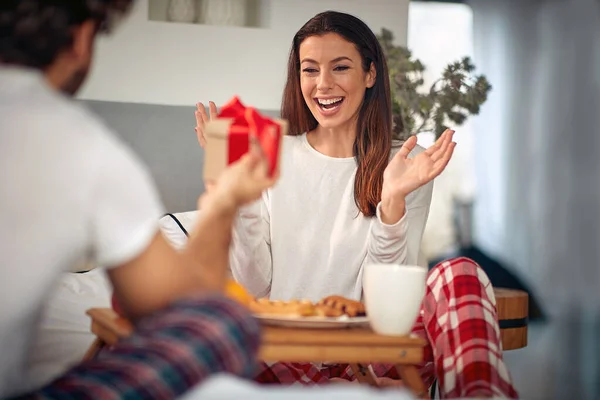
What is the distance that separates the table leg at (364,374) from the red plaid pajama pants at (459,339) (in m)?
0.10

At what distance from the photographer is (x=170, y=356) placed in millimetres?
1098

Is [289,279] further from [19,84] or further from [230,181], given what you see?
[19,84]

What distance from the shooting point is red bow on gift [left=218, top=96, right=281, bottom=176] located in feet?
4.79

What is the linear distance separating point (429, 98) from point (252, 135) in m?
1.99

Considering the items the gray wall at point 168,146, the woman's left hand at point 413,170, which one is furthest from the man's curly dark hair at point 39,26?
the gray wall at point 168,146

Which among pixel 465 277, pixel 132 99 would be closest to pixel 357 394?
pixel 465 277

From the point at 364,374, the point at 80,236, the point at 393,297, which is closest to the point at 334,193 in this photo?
the point at 364,374

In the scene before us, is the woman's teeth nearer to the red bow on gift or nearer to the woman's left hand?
the woman's left hand

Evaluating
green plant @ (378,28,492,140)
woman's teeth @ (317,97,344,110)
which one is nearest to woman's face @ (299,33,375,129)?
woman's teeth @ (317,97,344,110)

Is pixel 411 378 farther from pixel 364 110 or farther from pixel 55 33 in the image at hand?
pixel 364 110

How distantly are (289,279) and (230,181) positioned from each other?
1060 millimetres

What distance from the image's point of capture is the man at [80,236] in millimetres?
1096

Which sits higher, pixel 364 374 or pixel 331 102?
pixel 331 102

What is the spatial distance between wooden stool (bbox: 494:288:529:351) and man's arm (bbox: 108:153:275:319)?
1529mm
